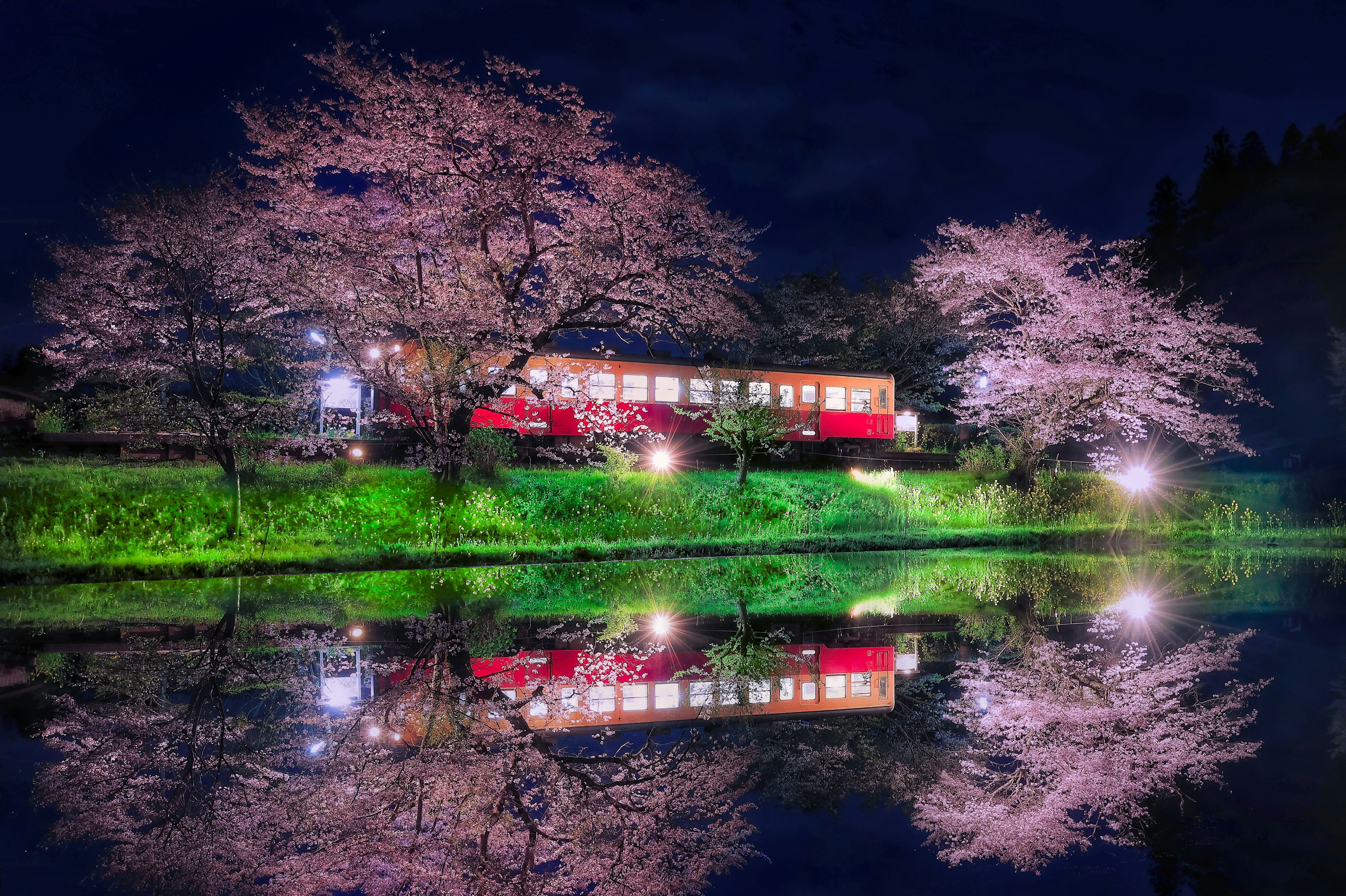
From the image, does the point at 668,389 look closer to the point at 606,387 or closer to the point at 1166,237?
the point at 606,387

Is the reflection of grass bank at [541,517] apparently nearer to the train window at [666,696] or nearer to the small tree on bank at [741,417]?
the small tree on bank at [741,417]

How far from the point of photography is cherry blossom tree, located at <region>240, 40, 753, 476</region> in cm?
1279

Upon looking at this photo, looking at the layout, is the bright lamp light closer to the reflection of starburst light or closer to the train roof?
the train roof

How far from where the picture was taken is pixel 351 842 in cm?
239

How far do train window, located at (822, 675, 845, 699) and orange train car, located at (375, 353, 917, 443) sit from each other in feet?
A: 35.4

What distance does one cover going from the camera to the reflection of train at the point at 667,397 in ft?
53.2

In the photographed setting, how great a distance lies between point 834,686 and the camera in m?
4.06

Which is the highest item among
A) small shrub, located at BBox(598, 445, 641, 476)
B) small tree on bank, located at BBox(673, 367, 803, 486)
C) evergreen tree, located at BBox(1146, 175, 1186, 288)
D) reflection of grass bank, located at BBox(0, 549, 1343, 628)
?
evergreen tree, located at BBox(1146, 175, 1186, 288)

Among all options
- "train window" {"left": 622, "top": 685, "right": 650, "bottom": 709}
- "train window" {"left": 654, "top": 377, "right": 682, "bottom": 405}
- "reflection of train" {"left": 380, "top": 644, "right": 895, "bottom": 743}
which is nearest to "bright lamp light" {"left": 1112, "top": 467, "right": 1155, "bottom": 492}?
"train window" {"left": 654, "top": 377, "right": 682, "bottom": 405}

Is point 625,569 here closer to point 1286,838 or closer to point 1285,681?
point 1285,681

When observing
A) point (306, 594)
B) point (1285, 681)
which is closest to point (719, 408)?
point (306, 594)

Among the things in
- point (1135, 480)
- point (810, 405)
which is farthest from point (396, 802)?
point (810, 405)

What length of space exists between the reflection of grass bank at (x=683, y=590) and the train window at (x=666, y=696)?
257cm

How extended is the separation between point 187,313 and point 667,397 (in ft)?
43.9
